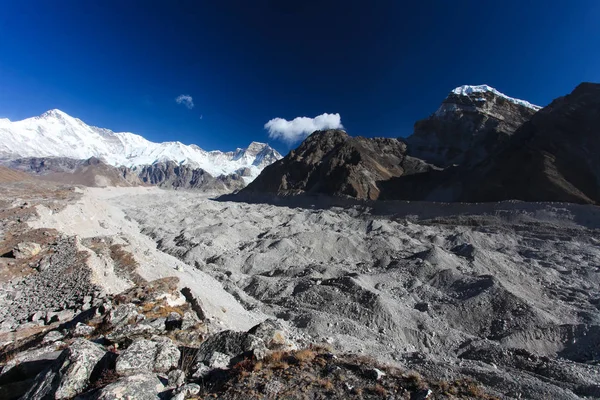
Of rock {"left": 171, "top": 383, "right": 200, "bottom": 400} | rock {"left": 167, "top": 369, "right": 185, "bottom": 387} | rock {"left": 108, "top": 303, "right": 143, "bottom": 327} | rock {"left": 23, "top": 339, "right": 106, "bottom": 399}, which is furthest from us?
rock {"left": 108, "top": 303, "right": 143, "bottom": 327}

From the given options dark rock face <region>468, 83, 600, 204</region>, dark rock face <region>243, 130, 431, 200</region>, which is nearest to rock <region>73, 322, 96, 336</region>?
dark rock face <region>468, 83, 600, 204</region>

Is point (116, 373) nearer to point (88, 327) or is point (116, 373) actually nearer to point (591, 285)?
point (88, 327)

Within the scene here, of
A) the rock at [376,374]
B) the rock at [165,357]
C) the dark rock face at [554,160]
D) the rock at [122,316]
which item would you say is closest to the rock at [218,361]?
the rock at [165,357]

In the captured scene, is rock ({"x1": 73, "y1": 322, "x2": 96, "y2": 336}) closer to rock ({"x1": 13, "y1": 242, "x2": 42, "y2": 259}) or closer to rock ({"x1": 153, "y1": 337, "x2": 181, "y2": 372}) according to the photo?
rock ({"x1": 153, "y1": 337, "x2": 181, "y2": 372})

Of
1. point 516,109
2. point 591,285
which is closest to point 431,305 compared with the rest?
point 591,285

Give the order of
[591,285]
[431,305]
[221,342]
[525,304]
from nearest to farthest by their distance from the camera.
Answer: [221,342]
[525,304]
[431,305]
[591,285]

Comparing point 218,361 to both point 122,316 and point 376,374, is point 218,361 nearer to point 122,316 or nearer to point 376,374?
point 122,316

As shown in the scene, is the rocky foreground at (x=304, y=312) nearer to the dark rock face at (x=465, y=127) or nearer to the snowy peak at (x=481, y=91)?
the dark rock face at (x=465, y=127)
